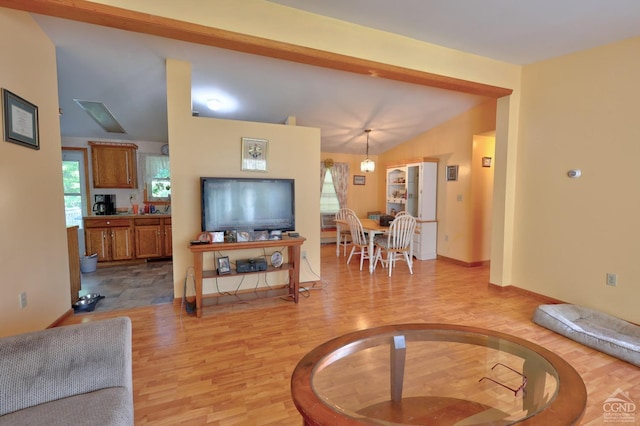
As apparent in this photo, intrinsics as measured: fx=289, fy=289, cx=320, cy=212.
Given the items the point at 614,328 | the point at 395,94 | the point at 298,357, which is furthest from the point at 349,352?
the point at 395,94

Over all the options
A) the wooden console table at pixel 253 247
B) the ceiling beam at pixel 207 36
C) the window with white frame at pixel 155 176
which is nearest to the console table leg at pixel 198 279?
the wooden console table at pixel 253 247

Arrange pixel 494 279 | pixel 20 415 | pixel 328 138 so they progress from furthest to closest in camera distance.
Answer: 1. pixel 328 138
2. pixel 494 279
3. pixel 20 415

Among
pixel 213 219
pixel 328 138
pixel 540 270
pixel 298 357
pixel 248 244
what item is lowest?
pixel 298 357

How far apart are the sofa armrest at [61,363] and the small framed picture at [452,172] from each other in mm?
4959

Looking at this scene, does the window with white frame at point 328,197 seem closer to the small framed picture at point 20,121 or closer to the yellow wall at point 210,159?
the yellow wall at point 210,159

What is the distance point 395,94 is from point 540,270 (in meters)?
2.81

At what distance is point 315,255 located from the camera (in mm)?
3742

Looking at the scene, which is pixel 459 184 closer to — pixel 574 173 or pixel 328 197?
pixel 574 173

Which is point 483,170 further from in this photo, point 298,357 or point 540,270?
point 298,357

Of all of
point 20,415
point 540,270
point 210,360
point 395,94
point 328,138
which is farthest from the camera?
point 328,138

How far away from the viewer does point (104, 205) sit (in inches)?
190

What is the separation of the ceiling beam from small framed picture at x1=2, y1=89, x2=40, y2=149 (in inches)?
23.7

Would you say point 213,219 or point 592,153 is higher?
point 592,153

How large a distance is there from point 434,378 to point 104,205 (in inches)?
213
